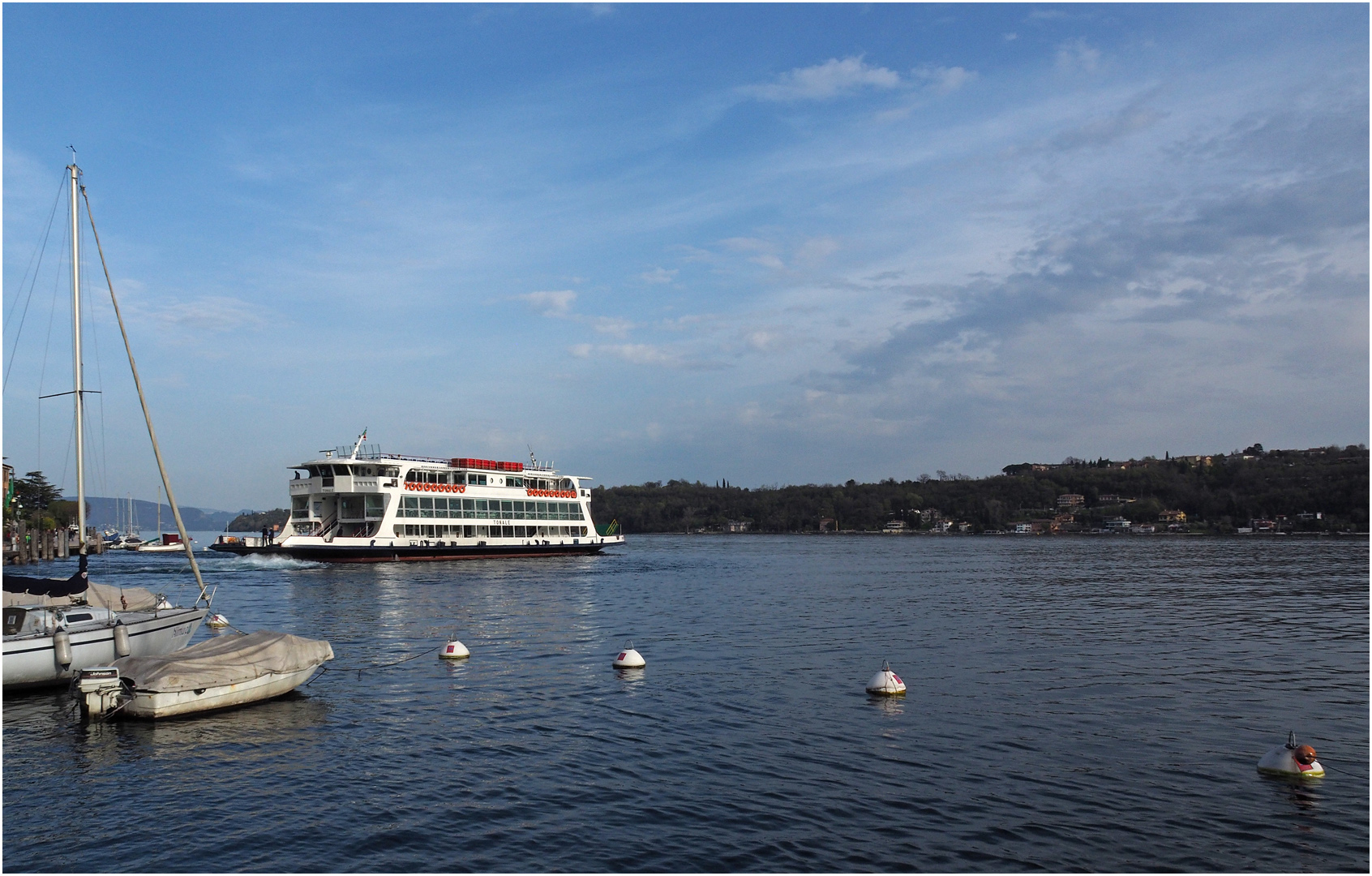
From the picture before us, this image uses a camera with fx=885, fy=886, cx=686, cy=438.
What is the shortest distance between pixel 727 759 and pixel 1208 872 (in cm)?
770

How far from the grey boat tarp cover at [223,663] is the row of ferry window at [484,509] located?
183 feet

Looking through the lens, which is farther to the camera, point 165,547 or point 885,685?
point 165,547

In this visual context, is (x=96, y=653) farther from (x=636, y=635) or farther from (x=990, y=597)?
(x=990, y=597)

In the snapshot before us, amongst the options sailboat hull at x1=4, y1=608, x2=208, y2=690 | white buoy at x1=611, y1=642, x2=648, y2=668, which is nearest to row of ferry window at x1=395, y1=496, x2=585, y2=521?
sailboat hull at x1=4, y1=608, x2=208, y2=690

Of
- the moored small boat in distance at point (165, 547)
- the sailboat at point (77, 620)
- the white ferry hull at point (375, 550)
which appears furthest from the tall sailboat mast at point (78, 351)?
the moored small boat in distance at point (165, 547)

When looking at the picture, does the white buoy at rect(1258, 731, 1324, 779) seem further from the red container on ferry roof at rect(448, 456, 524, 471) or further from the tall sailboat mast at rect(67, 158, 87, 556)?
the red container on ferry roof at rect(448, 456, 524, 471)

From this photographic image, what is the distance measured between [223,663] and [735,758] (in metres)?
11.8

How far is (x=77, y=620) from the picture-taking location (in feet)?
72.2

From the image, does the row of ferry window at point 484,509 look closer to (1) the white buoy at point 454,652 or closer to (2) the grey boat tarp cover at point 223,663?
(1) the white buoy at point 454,652

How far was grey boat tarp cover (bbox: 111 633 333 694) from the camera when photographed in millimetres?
18812

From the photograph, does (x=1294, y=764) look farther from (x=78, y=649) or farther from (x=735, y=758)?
(x=78, y=649)

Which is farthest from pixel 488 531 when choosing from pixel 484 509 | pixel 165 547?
pixel 165 547

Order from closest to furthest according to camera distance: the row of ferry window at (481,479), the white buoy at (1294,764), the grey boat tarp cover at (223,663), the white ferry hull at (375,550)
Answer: the white buoy at (1294,764) < the grey boat tarp cover at (223,663) < the white ferry hull at (375,550) < the row of ferry window at (481,479)

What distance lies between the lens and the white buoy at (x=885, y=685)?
21.6 meters
